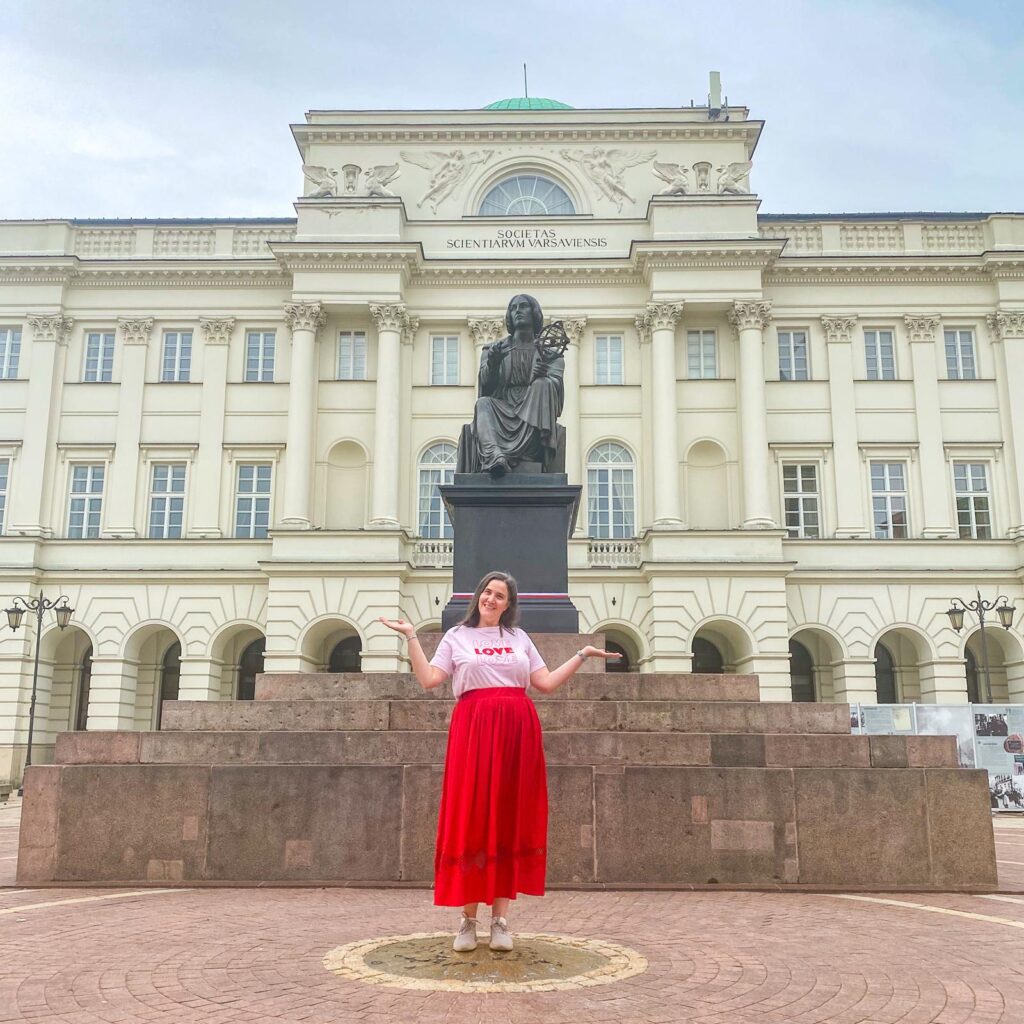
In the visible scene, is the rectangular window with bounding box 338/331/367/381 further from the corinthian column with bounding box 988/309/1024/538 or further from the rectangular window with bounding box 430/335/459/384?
the corinthian column with bounding box 988/309/1024/538

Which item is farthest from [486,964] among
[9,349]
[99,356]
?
[9,349]

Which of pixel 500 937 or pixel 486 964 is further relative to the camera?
pixel 500 937

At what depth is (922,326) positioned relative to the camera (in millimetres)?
35875

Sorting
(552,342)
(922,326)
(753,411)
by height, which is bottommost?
(552,342)

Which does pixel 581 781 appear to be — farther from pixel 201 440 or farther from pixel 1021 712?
pixel 201 440

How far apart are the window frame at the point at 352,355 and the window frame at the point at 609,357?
7905 millimetres

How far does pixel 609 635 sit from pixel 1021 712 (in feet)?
45.0

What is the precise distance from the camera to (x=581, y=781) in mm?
8766

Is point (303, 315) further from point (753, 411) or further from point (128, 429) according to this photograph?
point (753, 411)

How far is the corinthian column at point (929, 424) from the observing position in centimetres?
3419

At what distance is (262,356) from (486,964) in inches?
1307

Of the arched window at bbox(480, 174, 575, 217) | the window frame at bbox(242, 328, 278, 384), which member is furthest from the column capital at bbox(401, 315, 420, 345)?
the arched window at bbox(480, 174, 575, 217)

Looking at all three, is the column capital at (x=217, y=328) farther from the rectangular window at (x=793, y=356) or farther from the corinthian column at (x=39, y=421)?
the rectangular window at (x=793, y=356)

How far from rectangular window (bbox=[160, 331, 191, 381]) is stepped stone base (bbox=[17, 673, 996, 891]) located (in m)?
29.2
